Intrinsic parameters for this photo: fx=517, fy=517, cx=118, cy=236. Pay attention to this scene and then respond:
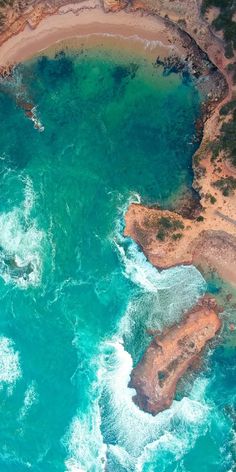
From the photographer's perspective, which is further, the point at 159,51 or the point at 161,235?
the point at 159,51

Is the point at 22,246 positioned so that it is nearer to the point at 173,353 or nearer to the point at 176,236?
the point at 176,236

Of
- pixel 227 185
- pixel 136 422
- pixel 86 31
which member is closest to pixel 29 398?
pixel 136 422

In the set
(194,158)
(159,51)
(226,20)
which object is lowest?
(194,158)

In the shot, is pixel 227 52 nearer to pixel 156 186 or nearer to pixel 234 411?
pixel 156 186

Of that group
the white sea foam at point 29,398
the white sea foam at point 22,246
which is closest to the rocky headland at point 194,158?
the white sea foam at point 22,246

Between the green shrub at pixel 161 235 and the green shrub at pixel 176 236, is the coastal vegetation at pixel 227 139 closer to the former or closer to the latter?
the green shrub at pixel 176 236

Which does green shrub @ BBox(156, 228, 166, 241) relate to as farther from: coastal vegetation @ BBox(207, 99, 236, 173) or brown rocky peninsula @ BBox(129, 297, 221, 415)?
coastal vegetation @ BBox(207, 99, 236, 173)

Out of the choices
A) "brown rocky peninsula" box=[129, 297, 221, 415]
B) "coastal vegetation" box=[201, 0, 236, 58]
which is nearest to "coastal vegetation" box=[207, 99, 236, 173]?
"coastal vegetation" box=[201, 0, 236, 58]

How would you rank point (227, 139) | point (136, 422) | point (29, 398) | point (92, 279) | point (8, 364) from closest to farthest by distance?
point (227, 139)
point (136, 422)
point (92, 279)
point (29, 398)
point (8, 364)
